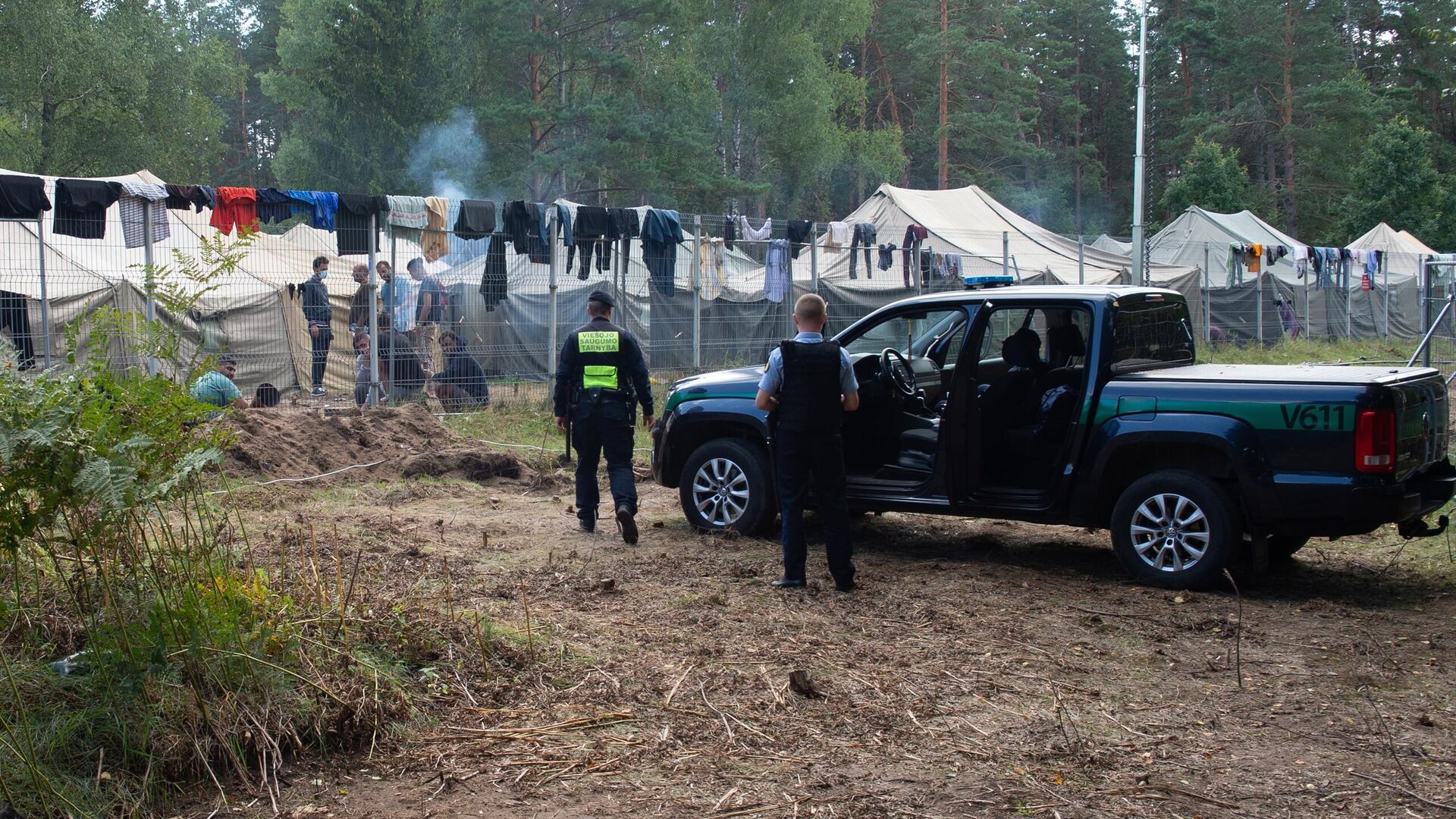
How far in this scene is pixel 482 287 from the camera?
48.9 feet

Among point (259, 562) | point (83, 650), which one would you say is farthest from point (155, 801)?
point (259, 562)

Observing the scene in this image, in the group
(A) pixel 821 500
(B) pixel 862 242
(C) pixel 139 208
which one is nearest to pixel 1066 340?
(A) pixel 821 500

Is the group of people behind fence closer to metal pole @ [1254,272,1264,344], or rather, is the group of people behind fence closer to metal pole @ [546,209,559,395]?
metal pole @ [546,209,559,395]

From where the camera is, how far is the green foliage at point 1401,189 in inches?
1561

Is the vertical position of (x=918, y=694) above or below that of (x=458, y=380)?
below

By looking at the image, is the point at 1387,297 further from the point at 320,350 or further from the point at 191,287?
the point at 191,287

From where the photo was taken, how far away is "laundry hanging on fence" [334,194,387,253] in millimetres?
13594

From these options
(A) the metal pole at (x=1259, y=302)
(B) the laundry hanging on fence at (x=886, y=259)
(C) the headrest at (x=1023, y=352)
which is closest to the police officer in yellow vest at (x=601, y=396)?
(C) the headrest at (x=1023, y=352)

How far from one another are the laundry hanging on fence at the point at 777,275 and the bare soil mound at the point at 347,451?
271 inches

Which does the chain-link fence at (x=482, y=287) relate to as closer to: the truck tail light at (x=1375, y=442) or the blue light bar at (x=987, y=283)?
the blue light bar at (x=987, y=283)

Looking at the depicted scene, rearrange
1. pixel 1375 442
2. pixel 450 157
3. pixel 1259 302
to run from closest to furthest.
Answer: pixel 1375 442 → pixel 1259 302 → pixel 450 157

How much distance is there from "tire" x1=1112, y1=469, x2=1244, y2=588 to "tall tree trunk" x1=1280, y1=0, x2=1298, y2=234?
4597 cm

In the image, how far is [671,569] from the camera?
23.2 feet

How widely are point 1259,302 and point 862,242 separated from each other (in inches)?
529
